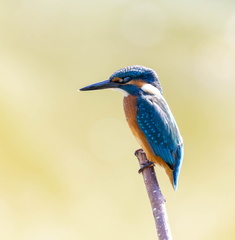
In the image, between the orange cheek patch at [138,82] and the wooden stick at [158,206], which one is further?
the orange cheek patch at [138,82]

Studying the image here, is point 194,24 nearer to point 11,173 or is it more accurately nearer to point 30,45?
point 30,45

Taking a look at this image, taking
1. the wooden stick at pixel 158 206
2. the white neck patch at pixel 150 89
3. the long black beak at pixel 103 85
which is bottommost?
the wooden stick at pixel 158 206

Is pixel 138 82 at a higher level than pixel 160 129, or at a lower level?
higher

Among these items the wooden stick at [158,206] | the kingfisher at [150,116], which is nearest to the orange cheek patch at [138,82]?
the kingfisher at [150,116]

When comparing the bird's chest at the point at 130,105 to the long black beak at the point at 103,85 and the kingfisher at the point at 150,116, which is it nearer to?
the kingfisher at the point at 150,116

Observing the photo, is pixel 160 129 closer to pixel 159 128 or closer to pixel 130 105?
pixel 159 128

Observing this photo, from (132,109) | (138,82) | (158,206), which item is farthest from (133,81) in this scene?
(158,206)

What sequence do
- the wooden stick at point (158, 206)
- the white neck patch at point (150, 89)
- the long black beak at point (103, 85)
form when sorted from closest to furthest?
1. the wooden stick at point (158, 206)
2. the long black beak at point (103, 85)
3. the white neck patch at point (150, 89)
